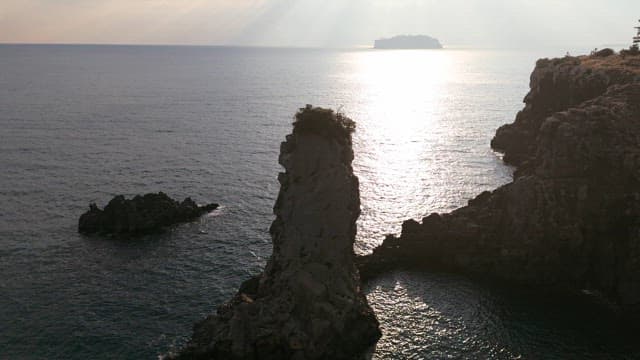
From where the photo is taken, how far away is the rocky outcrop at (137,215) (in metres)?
96.4

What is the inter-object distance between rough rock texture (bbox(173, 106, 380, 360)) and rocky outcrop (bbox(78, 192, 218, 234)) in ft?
109

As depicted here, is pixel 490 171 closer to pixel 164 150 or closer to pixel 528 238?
pixel 528 238

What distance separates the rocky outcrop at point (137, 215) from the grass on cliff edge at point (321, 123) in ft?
141

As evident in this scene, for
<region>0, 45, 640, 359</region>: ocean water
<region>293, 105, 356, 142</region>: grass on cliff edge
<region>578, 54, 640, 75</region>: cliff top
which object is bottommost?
<region>0, 45, 640, 359</region>: ocean water

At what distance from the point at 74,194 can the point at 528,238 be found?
89.7 meters

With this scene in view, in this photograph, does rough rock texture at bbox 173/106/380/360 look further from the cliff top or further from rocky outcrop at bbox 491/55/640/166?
the cliff top

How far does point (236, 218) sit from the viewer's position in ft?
339

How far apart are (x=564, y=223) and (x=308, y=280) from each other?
132 feet

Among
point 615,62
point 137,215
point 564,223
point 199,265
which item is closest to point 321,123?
point 199,265

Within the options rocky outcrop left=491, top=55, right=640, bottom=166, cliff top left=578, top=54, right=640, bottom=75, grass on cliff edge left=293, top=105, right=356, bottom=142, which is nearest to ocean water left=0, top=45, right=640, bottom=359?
rocky outcrop left=491, top=55, right=640, bottom=166

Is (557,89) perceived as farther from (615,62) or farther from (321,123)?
(321,123)

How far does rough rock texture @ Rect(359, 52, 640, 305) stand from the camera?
76.1 m

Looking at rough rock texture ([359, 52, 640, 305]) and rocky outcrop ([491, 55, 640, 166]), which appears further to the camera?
rocky outcrop ([491, 55, 640, 166])

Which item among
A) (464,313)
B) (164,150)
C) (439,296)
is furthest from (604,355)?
(164,150)
